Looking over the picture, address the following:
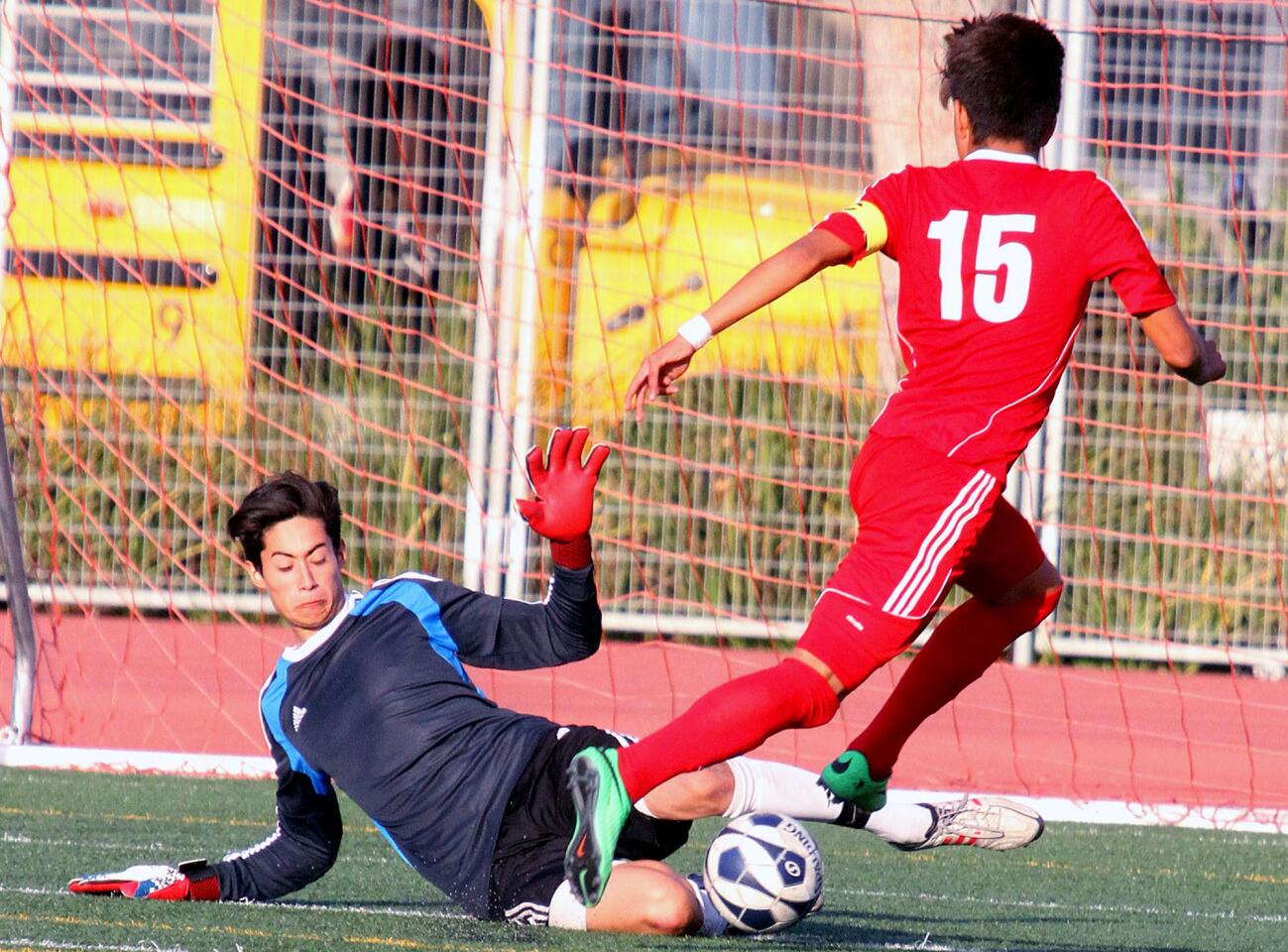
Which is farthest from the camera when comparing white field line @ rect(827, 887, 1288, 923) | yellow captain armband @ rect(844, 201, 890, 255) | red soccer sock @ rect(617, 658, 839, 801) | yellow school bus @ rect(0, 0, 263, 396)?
yellow school bus @ rect(0, 0, 263, 396)

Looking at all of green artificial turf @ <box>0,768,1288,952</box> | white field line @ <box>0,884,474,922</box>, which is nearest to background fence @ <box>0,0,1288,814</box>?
green artificial turf @ <box>0,768,1288,952</box>

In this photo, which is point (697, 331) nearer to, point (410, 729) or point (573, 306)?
point (410, 729)

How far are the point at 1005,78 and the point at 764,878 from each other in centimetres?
174

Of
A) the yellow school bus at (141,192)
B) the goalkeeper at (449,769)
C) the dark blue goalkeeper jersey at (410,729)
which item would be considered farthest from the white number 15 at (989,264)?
the yellow school bus at (141,192)

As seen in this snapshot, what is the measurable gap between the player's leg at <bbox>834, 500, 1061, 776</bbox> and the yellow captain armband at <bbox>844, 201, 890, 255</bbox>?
0.74 m

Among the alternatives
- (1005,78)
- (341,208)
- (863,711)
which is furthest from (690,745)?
(341,208)

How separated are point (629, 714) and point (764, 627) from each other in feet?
5.33

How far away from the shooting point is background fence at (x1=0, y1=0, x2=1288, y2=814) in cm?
982

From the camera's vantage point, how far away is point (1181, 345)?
411cm

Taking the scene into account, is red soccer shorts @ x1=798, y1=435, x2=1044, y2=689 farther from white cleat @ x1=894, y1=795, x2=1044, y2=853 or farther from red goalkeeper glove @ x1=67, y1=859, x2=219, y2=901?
red goalkeeper glove @ x1=67, y1=859, x2=219, y2=901

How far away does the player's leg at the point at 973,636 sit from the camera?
458 cm

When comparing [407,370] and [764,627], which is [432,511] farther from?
[764,627]

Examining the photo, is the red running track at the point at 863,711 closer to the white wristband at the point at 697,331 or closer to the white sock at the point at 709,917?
the white sock at the point at 709,917

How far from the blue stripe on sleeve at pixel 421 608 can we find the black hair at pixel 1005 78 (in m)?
1.62
